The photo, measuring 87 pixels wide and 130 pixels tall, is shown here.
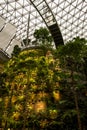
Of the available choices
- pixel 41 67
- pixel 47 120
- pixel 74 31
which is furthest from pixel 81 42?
pixel 74 31

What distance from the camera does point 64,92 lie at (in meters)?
25.5

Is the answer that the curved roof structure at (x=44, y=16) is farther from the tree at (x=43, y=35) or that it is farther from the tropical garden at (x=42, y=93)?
the tropical garden at (x=42, y=93)

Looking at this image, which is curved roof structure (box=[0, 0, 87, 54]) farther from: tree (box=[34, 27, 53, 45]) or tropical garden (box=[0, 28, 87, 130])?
tropical garden (box=[0, 28, 87, 130])

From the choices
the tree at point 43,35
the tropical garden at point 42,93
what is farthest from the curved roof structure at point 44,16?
the tropical garden at point 42,93

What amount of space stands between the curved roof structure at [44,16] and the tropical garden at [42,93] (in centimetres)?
992

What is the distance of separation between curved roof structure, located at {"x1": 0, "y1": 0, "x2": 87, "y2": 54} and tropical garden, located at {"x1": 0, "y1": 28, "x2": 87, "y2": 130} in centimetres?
992

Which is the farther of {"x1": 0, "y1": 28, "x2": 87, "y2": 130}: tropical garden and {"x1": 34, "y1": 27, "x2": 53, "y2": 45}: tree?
{"x1": 34, "y1": 27, "x2": 53, "y2": 45}: tree

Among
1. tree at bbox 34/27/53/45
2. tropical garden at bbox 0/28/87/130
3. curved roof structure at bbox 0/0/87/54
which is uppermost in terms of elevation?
curved roof structure at bbox 0/0/87/54

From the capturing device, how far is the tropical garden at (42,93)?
19.9 meters

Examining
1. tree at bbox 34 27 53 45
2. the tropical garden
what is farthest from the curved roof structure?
the tropical garden

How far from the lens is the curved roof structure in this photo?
36031 mm

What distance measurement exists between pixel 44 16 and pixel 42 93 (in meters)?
16.1

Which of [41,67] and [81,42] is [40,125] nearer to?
[41,67]

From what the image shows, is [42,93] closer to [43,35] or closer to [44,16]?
[43,35]
